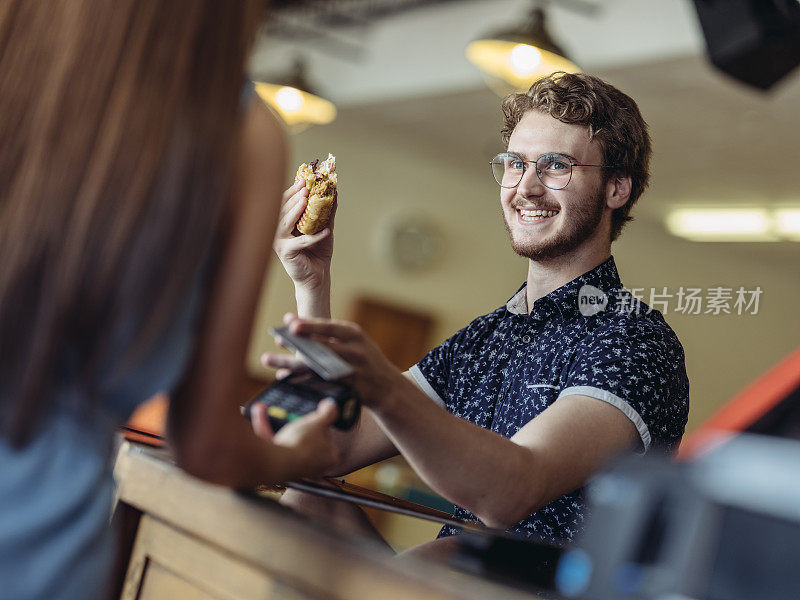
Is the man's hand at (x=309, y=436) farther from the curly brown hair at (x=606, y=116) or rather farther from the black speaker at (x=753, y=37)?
the curly brown hair at (x=606, y=116)

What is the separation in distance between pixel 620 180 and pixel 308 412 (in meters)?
1.14

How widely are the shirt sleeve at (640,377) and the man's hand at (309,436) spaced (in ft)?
2.04

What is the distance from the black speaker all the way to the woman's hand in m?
0.72

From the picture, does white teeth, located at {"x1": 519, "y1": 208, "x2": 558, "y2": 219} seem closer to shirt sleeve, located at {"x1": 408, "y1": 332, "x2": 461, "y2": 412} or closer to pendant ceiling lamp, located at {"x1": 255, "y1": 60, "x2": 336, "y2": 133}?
shirt sleeve, located at {"x1": 408, "y1": 332, "x2": 461, "y2": 412}

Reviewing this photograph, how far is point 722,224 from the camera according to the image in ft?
22.7

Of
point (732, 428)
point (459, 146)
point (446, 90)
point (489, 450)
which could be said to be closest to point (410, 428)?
point (489, 450)

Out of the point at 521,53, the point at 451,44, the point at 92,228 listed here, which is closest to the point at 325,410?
the point at 92,228

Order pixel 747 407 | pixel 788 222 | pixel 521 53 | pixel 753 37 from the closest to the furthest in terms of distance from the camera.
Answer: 1. pixel 747 407
2. pixel 753 37
3. pixel 521 53
4. pixel 788 222

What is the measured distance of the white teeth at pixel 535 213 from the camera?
1.85m

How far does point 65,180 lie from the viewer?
0.76 metres

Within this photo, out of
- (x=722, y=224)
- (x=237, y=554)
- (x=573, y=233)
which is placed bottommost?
(x=237, y=554)

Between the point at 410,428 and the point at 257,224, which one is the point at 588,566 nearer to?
the point at 257,224

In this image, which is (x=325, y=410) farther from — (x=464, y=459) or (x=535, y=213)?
(x=535, y=213)

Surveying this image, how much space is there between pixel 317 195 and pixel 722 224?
19.3ft
